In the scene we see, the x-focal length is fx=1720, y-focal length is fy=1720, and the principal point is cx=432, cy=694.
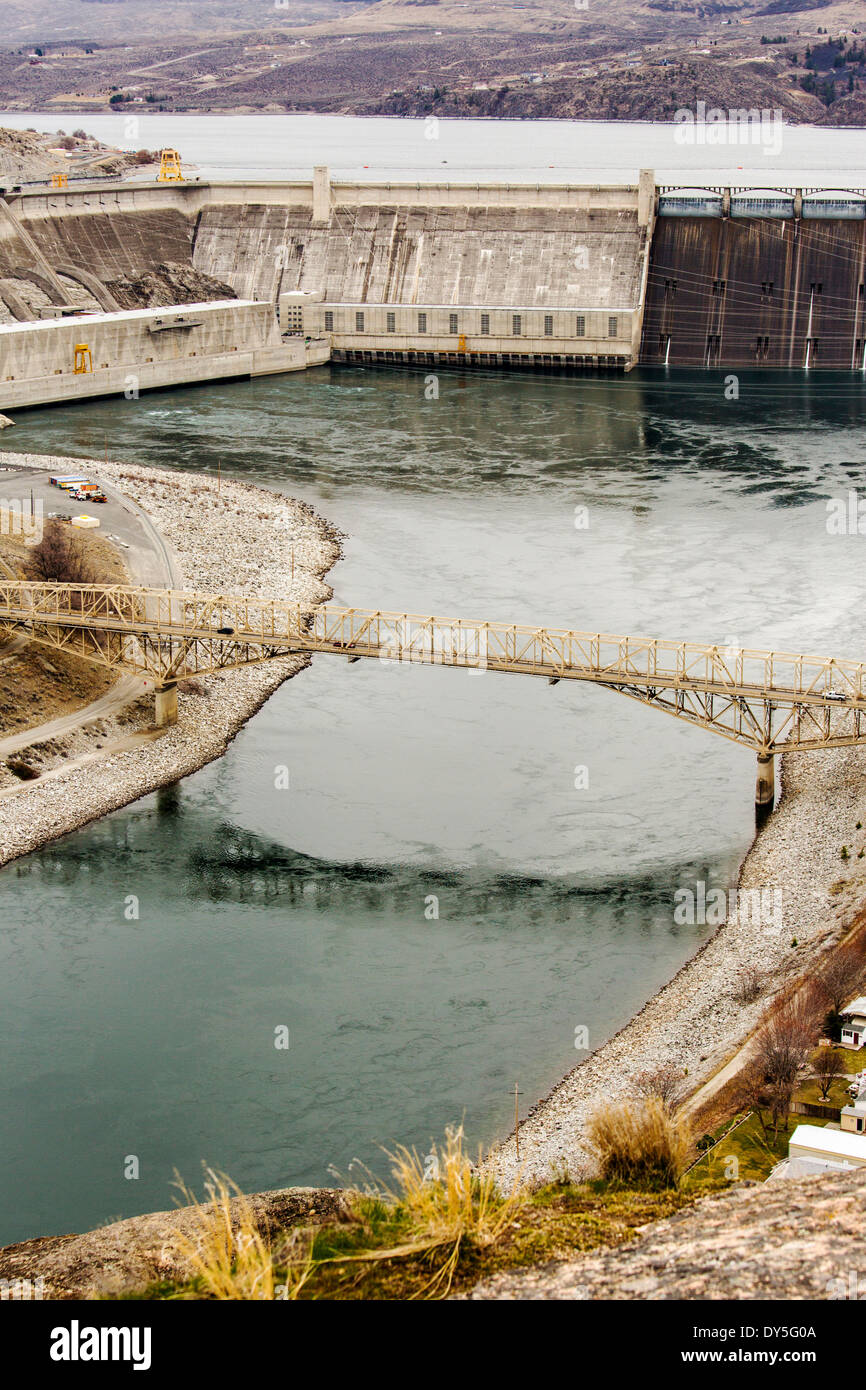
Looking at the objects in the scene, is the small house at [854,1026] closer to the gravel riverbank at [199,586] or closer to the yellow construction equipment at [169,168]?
the gravel riverbank at [199,586]

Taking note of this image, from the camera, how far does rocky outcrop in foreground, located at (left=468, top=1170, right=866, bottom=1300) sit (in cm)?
1627

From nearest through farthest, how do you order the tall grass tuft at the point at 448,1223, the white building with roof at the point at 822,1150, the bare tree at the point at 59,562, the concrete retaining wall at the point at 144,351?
the tall grass tuft at the point at 448,1223 → the white building with roof at the point at 822,1150 → the bare tree at the point at 59,562 → the concrete retaining wall at the point at 144,351

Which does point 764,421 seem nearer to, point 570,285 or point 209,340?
point 570,285

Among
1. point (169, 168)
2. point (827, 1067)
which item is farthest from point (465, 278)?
point (827, 1067)

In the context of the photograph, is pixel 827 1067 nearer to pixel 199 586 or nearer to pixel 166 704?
pixel 166 704

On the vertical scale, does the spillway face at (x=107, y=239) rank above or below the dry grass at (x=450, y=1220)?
above

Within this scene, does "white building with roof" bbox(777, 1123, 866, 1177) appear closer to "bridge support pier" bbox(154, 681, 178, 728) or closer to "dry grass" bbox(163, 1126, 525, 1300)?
"dry grass" bbox(163, 1126, 525, 1300)

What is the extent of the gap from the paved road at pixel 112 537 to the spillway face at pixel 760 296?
40821 mm

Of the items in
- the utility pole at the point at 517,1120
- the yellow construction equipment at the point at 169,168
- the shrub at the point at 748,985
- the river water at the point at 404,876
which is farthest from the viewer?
the yellow construction equipment at the point at 169,168

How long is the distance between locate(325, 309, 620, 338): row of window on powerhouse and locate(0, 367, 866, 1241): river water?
87.8 feet

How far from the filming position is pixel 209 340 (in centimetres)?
9719

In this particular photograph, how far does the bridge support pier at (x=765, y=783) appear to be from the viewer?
4369cm

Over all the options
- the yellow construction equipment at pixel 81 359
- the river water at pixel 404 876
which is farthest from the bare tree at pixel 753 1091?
the yellow construction equipment at pixel 81 359

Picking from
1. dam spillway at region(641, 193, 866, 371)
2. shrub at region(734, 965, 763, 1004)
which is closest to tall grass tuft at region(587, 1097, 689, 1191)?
shrub at region(734, 965, 763, 1004)
